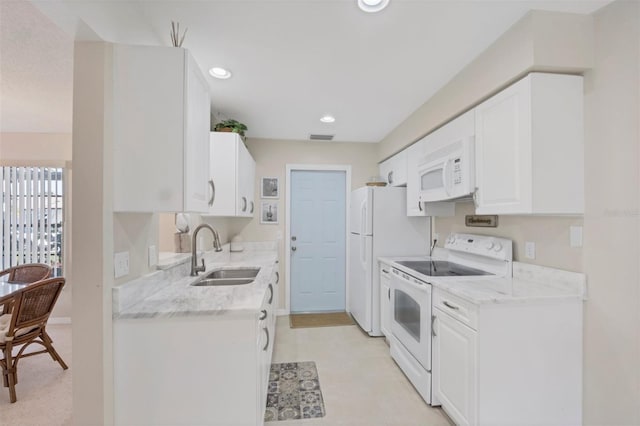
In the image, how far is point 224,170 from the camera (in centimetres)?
249

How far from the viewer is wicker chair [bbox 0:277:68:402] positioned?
2146 millimetres

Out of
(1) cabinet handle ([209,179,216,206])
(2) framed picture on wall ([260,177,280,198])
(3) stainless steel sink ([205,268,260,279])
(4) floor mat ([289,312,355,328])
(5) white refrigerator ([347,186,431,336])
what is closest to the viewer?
(1) cabinet handle ([209,179,216,206])

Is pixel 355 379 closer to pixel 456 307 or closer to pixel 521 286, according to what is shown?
pixel 456 307

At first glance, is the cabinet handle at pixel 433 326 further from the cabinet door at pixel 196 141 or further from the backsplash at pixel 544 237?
the cabinet door at pixel 196 141

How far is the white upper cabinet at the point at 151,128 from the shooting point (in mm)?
1306

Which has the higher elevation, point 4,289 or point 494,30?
point 494,30

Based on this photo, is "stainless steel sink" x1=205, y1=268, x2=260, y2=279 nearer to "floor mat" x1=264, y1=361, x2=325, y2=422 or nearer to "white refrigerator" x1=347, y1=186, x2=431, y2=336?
"floor mat" x1=264, y1=361, x2=325, y2=422

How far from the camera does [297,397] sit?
213cm

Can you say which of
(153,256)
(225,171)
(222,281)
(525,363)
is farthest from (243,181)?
(525,363)

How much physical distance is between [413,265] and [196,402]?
2.01m

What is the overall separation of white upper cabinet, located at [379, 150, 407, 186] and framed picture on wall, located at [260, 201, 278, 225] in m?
1.58

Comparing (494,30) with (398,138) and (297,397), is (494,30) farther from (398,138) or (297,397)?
(297,397)

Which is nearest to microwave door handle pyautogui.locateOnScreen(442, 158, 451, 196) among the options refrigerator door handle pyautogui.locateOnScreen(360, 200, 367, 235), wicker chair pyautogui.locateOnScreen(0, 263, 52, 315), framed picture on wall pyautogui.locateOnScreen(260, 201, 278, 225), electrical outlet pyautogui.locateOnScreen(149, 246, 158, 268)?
refrigerator door handle pyautogui.locateOnScreen(360, 200, 367, 235)

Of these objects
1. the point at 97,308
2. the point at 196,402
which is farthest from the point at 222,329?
the point at 97,308
